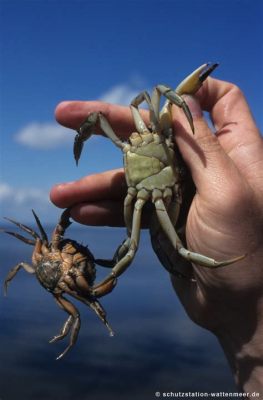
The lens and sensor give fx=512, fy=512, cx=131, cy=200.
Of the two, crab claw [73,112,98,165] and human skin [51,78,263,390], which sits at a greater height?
crab claw [73,112,98,165]

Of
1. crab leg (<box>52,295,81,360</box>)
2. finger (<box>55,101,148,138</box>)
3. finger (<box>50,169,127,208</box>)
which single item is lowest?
crab leg (<box>52,295,81,360</box>)

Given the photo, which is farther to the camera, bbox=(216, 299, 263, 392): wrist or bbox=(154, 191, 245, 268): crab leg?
bbox=(216, 299, 263, 392): wrist

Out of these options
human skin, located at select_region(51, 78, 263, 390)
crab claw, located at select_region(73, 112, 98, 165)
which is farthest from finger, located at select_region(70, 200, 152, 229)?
human skin, located at select_region(51, 78, 263, 390)

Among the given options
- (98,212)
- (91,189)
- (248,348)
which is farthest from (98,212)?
(248,348)

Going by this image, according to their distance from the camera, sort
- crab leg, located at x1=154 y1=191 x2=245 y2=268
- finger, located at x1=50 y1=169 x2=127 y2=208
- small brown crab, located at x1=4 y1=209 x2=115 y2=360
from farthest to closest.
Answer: finger, located at x1=50 y1=169 x2=127 y2=208
small brown crab, located at x1=4 y1=209 x2=115 y2=360
crab leg, located at x1=154 y1=191 x2=245 y2=268

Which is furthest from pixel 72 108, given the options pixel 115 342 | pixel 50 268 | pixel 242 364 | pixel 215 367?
pixel 115 342

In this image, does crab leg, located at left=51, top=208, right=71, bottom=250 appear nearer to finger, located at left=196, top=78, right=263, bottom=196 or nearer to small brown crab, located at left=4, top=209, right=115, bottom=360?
small brown crab, located at left=4, top=209, right=115, bottom=360
